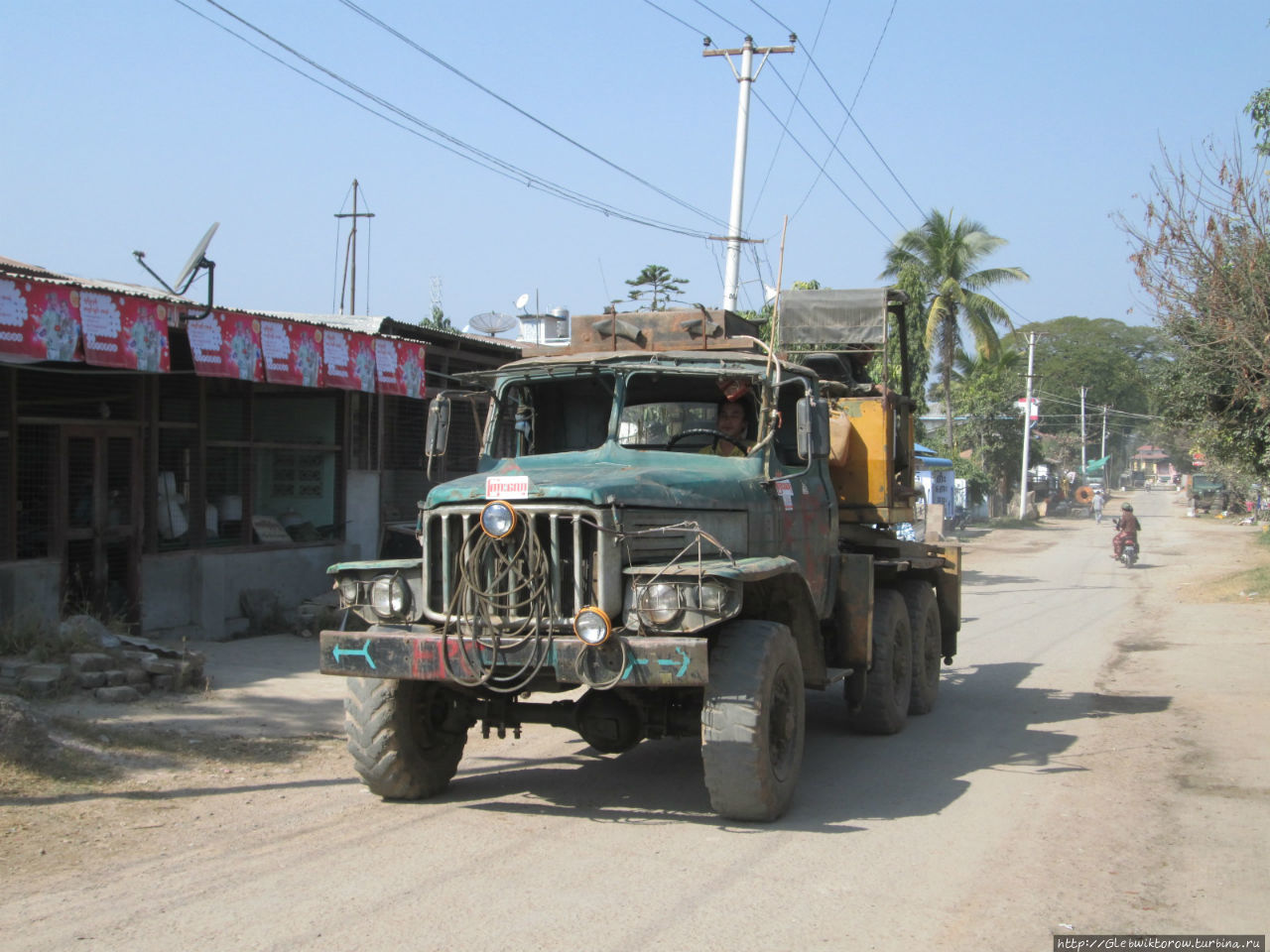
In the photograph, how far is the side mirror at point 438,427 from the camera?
7.65 m

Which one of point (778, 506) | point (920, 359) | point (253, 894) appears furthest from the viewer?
point (920, 359)

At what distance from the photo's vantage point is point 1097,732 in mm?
8961

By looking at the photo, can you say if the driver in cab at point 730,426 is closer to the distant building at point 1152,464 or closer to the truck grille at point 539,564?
the truck grille at point 539,564

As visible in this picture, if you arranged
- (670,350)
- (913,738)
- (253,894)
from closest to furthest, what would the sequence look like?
(253,894) < (670,350) < (913,738)

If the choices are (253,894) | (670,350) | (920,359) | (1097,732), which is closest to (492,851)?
(253,894)

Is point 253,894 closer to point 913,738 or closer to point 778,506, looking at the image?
point 778,506

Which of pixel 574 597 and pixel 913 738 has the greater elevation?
pixel 574 597

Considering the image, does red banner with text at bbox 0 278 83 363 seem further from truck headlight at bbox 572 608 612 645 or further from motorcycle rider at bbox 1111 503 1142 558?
motorcycle rider at bbox 1111 503 1142 558

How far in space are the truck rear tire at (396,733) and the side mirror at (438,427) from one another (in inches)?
64.5

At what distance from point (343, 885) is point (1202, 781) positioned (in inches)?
211

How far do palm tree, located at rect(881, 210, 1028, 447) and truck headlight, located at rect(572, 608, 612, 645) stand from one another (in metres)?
35.8

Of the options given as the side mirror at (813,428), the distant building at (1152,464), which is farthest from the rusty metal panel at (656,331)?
the distant building at (1152,464)

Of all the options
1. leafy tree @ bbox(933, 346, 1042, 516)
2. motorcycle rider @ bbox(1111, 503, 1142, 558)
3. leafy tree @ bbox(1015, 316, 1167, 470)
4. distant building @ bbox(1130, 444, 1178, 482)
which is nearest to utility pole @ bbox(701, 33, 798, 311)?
motorcycle rider @ bbox(1111, 503, 1142, 558)

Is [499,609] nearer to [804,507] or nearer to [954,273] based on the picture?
[804,507]
